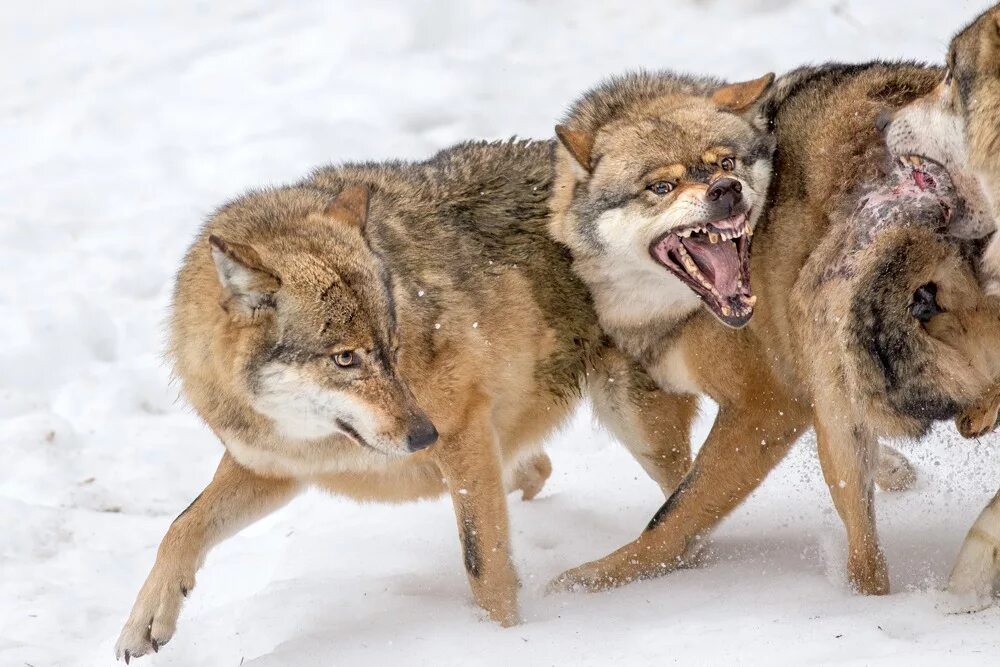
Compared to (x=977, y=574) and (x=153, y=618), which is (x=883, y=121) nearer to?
(x=977, y=574)

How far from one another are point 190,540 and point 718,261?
8.38 feet

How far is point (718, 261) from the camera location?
5070 millimetres

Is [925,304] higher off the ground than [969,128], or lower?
lower

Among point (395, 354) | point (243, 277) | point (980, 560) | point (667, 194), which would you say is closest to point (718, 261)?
point (667, 194)

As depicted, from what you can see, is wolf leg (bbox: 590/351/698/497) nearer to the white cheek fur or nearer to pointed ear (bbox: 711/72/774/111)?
pointed ear (bbox: 711/72/774/111)

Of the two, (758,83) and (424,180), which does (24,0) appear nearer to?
(424,180)

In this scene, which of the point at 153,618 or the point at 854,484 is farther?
the point at 153,618

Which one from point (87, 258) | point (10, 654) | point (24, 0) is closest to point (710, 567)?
point (10, 654)

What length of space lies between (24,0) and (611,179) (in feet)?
28.6

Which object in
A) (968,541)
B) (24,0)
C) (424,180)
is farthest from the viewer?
(24,0)

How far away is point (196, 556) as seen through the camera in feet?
17.1

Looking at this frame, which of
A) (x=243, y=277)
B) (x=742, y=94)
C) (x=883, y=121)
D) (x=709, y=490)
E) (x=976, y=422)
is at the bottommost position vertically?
(x=709, y=490)

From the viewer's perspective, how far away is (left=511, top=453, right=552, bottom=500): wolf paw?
653cm

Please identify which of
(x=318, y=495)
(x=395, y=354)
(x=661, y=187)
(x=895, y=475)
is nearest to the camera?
(x=395, y=354)
